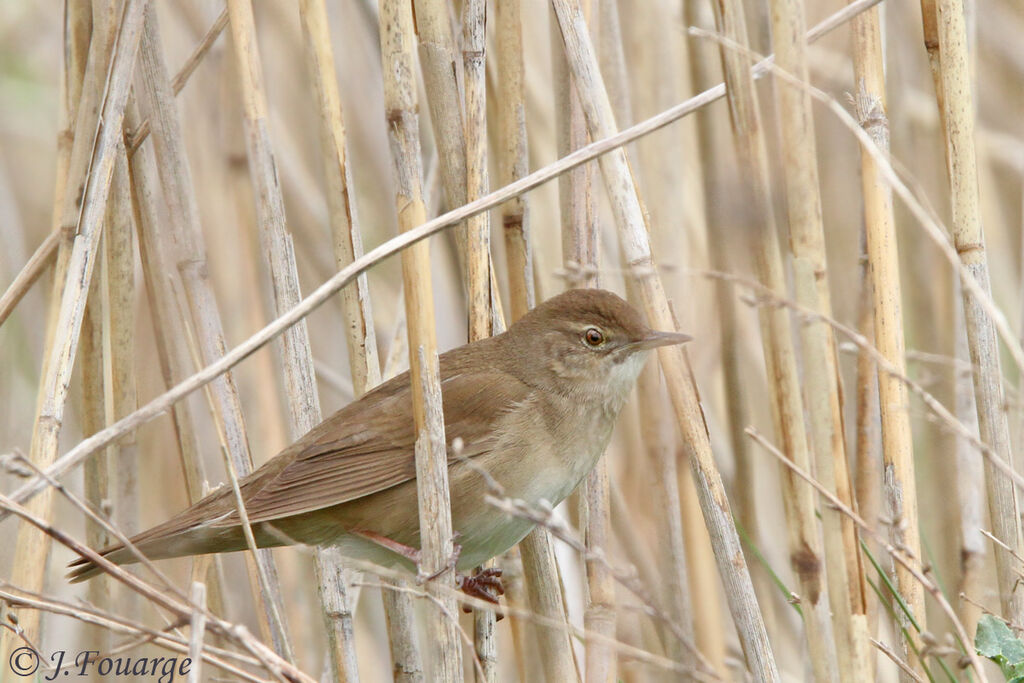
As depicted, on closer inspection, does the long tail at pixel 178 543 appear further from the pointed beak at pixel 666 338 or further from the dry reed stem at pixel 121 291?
the pointed beak at pixel 666 338

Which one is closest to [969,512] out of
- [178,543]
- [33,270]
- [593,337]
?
[593,337]

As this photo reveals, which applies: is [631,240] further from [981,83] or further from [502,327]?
[981,83]

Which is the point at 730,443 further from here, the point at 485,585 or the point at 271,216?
the point at 271,216

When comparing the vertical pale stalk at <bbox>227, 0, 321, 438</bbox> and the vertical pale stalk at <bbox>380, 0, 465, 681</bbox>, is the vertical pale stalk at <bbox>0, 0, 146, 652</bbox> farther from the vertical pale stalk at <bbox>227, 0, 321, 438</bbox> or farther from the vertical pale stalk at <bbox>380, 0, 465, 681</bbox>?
the vertical pale stalk at <bbox>380, 0, 465, 681</bbox>

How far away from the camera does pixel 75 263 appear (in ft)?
6.58

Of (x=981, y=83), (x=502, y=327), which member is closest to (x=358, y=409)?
(x=502, y=327)

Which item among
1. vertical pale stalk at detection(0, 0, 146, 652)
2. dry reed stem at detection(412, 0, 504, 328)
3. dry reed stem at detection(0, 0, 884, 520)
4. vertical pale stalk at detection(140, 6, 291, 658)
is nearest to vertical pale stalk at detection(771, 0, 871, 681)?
dry reed stem at detection(0, 0, 884, 520)

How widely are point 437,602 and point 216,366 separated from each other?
528 millimetres

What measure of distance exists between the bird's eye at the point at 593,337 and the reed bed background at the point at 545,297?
6.9 inches

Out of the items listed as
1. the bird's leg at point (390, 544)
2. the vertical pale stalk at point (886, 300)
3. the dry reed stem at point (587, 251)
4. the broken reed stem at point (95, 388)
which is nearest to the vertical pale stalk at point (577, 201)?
the dry reed stem at point (587, 251)

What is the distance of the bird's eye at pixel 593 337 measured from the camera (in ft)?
8.04

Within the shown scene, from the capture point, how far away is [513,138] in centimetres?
221

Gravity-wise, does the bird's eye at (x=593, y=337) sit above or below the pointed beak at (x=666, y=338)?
above

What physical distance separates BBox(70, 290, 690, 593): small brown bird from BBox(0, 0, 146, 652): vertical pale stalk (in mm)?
208
